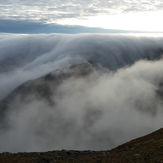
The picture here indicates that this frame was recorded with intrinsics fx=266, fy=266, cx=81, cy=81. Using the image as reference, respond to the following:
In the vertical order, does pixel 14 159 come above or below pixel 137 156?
above

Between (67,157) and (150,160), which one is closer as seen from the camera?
(150,160)

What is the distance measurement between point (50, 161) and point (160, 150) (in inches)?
756

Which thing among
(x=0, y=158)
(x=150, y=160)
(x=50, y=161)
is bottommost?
(x=150, y=160)

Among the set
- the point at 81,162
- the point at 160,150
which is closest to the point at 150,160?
the point at 160,150

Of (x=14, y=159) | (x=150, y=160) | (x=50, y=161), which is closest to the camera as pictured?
(x=150, y=160)

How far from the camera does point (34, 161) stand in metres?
45.0

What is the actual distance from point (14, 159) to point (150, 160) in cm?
2375

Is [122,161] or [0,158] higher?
[0,158]

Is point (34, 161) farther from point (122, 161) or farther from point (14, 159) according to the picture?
point (122, 161)

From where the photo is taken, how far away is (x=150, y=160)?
133ft

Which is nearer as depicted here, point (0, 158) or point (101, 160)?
point (101, 160)

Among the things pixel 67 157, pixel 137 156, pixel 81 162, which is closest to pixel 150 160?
pixel 137 156

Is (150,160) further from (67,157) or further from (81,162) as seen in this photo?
(67,157)

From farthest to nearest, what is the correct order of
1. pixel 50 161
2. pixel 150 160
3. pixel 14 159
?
pixel 14 159 → pixel 50 161 → pixel 150 160
